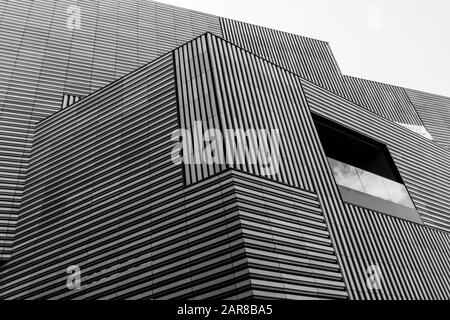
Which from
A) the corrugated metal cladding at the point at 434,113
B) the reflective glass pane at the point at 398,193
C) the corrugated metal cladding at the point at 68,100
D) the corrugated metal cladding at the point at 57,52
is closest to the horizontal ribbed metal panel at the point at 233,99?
the reflective glass pane at the point at 398,193

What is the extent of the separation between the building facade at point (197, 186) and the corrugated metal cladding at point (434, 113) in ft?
81.5

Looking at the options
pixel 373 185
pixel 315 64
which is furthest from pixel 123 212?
pixel 315 64

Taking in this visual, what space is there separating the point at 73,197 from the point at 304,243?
18.6m

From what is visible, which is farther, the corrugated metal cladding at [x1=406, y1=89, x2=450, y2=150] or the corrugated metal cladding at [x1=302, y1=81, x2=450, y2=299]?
the corrugated metal cladding at [x1=406, y1=89, x2=450, y2=150]

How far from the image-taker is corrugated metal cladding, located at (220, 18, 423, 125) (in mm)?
57094

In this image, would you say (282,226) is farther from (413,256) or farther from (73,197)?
(73,197)

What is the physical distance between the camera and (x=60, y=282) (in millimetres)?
26031

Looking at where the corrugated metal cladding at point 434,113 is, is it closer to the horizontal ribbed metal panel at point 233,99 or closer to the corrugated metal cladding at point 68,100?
the horizontal ribbed metal panel at point 233,99

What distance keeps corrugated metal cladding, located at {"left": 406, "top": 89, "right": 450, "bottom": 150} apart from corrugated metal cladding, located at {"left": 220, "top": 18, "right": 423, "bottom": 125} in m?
2.54

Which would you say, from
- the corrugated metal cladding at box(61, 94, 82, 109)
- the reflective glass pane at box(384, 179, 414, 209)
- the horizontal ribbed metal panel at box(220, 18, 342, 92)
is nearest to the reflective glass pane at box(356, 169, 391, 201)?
the reflective glass pane at box(384, 179, 414, 209)

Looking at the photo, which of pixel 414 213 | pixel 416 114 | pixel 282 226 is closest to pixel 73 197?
pixel 282 226

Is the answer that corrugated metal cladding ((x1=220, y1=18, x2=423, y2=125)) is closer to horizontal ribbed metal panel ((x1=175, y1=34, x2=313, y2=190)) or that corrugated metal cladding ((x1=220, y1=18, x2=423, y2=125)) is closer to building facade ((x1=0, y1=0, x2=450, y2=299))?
building facade ((x1=0, y1=0, x2=450, y2=299))

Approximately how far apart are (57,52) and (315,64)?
3837cm

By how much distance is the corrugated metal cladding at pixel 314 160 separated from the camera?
1051 inches
